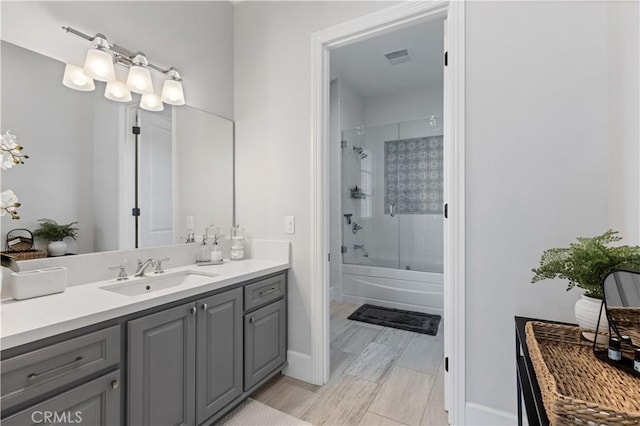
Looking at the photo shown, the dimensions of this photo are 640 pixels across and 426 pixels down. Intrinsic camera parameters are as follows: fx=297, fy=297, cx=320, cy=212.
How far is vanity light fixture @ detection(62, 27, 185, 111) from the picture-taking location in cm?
157

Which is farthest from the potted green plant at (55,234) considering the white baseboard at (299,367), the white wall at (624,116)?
the white wall at (624,116)

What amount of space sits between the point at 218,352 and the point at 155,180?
1151 millimetres

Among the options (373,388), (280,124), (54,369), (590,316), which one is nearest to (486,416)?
(373,388)

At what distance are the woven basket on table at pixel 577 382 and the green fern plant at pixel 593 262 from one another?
0.18m

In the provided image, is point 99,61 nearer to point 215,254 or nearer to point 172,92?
point 172,92

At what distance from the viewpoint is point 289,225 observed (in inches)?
86.6

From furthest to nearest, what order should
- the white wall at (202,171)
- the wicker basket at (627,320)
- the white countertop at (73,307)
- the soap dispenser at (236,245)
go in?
the soap dispenser at (236,245) < the white wall at (202,171) < the white countertop at (73,307) < the wicker basket at (627,320)

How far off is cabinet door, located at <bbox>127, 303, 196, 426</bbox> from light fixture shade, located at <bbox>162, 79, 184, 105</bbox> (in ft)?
4.54

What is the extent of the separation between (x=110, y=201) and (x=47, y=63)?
0.72 meters

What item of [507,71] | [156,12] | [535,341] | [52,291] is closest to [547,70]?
[507,71]

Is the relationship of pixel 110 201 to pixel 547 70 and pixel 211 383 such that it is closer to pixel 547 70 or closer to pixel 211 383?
pixel 211 383

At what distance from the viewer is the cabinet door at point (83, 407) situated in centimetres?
95

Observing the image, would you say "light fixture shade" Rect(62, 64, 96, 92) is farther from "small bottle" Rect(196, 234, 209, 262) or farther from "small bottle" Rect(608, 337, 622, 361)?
"small bottle" Rect(608, 337, 622, 361)

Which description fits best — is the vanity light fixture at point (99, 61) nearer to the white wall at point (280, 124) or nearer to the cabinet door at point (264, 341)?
the white wall at point (280, 124)
